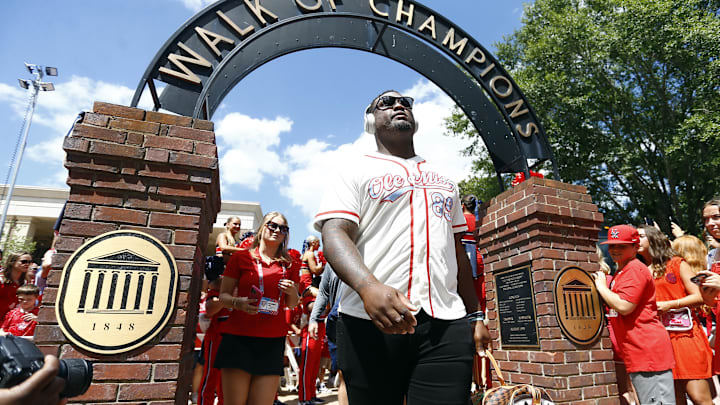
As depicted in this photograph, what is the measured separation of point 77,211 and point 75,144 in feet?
1.50

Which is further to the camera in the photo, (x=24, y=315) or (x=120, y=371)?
(x=24, y=315)

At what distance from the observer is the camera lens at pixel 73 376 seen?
3.98 feet

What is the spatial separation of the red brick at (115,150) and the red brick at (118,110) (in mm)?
271

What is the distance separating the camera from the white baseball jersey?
1683 mm

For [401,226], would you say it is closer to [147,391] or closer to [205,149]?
[205,149]

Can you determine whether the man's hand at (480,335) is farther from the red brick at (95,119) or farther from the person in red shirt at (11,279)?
the person in red shirt at (11,279)

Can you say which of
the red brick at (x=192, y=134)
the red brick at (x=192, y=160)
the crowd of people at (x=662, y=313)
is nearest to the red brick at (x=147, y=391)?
the red brick at (x=192, y=160)

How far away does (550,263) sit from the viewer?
Result: 394 cm

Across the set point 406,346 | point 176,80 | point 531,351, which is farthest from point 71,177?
point 531,351

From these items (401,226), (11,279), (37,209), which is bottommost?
(401,226)

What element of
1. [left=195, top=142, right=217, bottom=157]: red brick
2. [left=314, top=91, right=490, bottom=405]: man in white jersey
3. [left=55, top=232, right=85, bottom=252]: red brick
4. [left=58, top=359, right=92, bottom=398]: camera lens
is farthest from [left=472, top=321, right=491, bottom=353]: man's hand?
[left=55, top=232, right=85, bottom=252]: red brick

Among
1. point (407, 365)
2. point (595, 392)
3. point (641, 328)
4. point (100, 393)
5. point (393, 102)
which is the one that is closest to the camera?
point (407, 365)

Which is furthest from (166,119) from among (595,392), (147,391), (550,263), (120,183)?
(595,392)

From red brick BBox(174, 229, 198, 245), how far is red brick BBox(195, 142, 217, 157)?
59 cm
